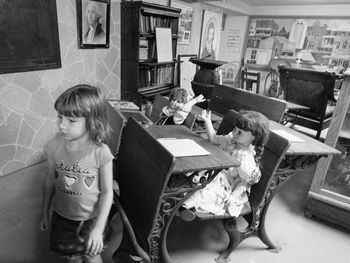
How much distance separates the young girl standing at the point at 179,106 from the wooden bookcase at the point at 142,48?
1.03 m

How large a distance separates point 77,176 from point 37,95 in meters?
1.64

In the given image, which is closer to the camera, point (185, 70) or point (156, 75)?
point (156, 75)

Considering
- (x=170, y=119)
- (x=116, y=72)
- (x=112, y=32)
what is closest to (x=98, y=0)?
(x=112, y=32)

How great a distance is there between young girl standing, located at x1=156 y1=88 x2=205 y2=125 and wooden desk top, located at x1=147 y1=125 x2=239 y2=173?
1.35ft

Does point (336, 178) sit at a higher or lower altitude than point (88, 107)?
lower

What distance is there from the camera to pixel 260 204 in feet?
4.88

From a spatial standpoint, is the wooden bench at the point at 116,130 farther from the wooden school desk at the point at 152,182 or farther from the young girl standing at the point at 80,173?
the young girl standing at the point at 80,173

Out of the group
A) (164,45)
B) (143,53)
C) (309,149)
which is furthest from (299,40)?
(309,149)

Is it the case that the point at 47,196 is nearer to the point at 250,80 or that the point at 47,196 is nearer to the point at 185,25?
the point at 185,25

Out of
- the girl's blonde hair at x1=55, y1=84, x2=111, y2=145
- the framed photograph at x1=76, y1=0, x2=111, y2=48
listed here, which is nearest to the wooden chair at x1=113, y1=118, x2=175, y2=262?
the girl's blonde hair at x1=55, y1=84, x2=111, y2=145

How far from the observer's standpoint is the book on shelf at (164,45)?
126 inches

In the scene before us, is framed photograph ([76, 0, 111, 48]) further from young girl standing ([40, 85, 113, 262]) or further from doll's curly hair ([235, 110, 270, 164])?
doll's curly hair ([235, 110, 270, 164])

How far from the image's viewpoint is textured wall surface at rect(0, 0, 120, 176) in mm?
2138

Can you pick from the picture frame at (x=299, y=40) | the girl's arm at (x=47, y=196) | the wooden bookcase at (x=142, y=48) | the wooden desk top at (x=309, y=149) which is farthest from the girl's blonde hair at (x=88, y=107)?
the picture frame at (x=299, y=40)
